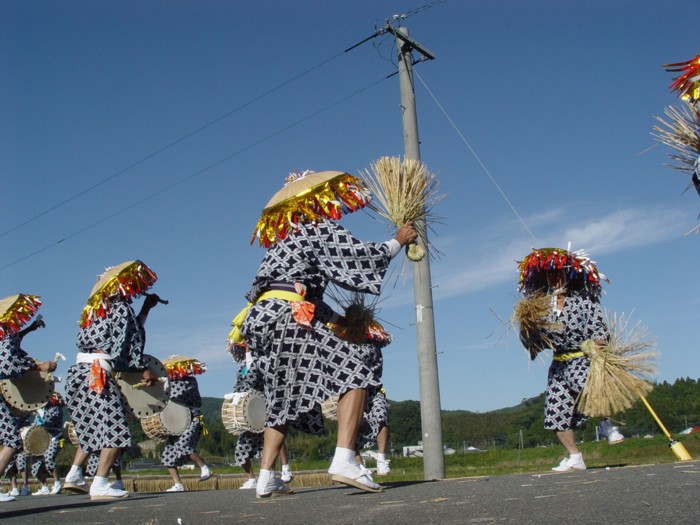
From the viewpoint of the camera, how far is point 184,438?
36.8 feet

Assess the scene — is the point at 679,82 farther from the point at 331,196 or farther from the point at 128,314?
the point at 128,314

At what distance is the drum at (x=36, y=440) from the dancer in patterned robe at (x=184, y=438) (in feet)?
9.25

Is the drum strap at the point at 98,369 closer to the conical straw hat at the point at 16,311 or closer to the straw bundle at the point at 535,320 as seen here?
the conical straw hat at the point at 16,311

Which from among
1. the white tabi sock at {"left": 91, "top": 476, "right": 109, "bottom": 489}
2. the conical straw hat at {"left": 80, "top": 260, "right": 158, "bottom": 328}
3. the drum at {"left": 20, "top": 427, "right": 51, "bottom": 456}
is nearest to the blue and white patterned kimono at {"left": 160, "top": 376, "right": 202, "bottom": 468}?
the drum at {"left": 20, "top": 427, "right": 51, "bottom": 456}

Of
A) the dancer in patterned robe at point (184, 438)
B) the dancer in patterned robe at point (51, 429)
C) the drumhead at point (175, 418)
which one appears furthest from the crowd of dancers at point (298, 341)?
the dancer in patterned robe at point (51, 429)

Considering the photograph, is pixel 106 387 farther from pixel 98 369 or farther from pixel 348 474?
pixel 348 474

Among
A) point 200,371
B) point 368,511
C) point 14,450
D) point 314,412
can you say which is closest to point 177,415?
point 200,371

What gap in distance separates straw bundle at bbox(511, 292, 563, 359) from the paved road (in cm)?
Result: 265

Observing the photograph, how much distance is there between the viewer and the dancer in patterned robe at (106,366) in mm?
6633

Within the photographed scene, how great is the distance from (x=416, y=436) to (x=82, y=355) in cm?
2174

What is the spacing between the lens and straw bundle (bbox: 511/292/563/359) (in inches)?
282

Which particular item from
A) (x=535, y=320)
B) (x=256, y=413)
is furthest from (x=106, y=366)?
(x=535, y=320)

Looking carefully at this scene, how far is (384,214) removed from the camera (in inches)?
218

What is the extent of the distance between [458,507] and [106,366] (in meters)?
4.20
